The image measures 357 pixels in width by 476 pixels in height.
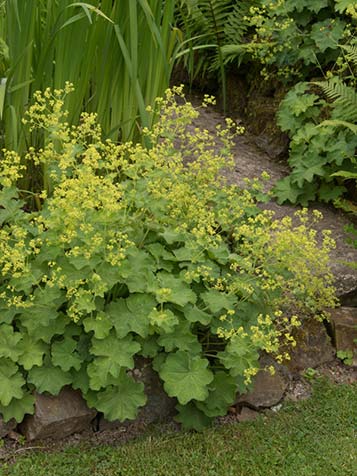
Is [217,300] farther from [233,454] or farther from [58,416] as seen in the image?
[58,416]

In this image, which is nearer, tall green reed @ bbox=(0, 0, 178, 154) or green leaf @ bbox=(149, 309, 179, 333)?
green leaf @ bbox=(149, 309, 179, 333)

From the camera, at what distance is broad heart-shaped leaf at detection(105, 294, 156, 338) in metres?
3.15

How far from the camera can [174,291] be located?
3.25 m

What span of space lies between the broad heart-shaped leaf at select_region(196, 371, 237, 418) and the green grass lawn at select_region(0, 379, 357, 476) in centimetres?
13

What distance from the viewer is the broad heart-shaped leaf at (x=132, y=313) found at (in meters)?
3.15

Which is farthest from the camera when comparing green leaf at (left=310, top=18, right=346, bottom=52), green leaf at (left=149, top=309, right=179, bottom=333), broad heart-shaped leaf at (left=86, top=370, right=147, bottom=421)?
green leaf at (left=310, top=18, right=346, bottom=52)

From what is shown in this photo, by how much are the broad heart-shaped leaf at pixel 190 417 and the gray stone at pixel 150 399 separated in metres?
0.10

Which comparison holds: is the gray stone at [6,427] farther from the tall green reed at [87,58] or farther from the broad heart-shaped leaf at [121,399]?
the tall green reed at [87,58]

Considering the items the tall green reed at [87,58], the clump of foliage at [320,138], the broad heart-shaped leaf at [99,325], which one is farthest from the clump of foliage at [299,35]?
the broad heart-shaped leaf at [99,325]

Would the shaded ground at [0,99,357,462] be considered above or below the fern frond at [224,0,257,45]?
below

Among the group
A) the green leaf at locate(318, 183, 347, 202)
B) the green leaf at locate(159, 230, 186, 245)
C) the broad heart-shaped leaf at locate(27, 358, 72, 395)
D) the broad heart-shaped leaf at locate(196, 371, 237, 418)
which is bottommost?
the broad heart-shaped leaf at locate(196, 371, 237, 418)

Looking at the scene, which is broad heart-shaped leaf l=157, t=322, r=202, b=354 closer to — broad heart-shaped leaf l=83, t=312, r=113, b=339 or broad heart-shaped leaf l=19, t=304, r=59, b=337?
broad heart-shaped leaf l=83, t=312, r=113, b=339

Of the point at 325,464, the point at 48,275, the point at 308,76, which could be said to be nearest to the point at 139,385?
the point at 48,275

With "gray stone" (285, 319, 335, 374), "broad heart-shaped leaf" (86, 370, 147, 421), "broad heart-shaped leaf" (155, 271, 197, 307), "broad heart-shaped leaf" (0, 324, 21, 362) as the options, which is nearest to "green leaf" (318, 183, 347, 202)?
"gray stone" (285, 319, 335, 374)
